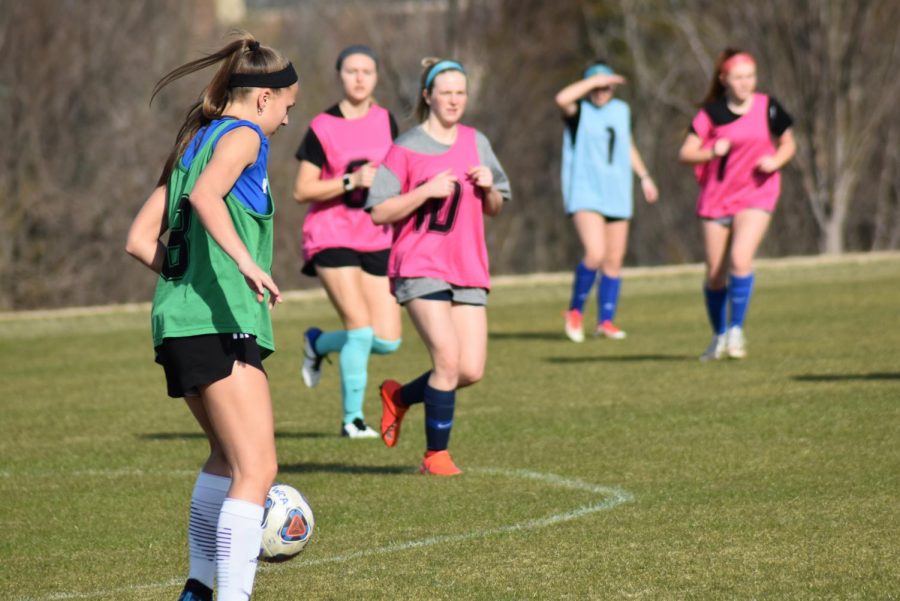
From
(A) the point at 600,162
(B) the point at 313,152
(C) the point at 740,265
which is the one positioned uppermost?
(B) the point at 313,152

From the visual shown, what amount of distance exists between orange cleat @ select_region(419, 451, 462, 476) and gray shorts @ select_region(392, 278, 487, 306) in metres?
0.75

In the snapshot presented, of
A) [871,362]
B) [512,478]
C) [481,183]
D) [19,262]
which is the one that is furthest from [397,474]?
[19,262]

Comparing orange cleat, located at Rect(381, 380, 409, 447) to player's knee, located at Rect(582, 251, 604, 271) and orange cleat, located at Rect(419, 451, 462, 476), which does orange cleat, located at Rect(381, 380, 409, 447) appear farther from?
player's knee, located at Rect(582, 251, 604, 271)

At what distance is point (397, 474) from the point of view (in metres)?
7.62

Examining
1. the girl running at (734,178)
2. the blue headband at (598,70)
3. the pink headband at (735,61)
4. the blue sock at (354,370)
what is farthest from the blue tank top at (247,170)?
the blue headband at (598,70)

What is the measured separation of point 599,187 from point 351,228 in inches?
204

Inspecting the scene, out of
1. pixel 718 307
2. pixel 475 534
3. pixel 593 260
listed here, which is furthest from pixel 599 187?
pixel 475 534

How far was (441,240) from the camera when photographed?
747 cm

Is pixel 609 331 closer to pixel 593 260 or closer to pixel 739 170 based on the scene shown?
pixel 593 260

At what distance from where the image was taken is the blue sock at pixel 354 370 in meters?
8.87

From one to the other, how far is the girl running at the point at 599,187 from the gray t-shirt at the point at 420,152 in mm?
5917

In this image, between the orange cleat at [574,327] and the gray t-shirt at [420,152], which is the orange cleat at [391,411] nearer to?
the gray t-shirt at [420,152]

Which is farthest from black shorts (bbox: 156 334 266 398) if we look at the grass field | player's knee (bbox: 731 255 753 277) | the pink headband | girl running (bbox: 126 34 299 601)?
the pink headband

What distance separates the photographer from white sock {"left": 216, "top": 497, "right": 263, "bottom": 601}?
4.67 metres
